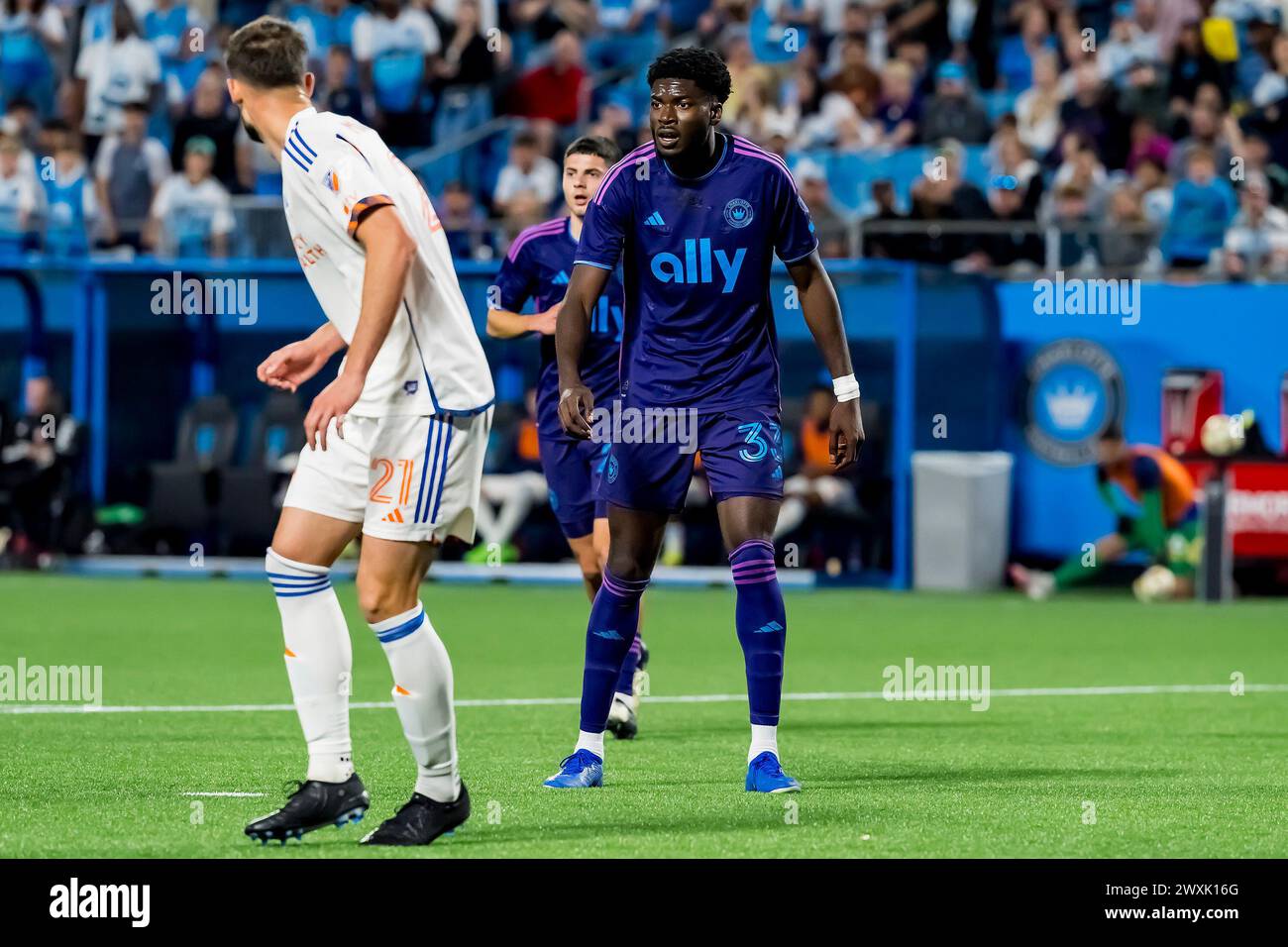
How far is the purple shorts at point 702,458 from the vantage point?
26.9 ft

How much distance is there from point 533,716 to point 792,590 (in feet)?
35.6

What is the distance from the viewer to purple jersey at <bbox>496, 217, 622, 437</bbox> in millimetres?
10688

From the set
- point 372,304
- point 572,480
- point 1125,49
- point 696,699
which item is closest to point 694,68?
point 372,304

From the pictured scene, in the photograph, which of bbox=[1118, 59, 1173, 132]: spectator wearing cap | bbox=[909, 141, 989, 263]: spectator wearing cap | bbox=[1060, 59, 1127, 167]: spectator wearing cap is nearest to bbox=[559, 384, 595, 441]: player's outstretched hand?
bbox=[909, 141, 989, 263]: spectator wearing cap

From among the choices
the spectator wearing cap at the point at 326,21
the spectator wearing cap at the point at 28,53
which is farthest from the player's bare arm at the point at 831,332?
the spectator wearing cap at the point at 28,53

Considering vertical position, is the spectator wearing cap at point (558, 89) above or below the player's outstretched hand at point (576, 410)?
above

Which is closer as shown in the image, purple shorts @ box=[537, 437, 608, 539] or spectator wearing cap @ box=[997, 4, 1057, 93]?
purple shorts @ box=[537, 437, 608, 539]

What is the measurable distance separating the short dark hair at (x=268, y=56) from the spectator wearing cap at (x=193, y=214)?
649 inches

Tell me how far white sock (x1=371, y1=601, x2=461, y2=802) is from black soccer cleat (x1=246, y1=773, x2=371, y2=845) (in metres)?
0.22

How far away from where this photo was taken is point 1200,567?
68.2ft

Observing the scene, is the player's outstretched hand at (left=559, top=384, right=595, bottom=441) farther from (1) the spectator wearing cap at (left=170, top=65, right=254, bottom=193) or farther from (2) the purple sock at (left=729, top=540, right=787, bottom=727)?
(1) the spectator wearing cap at (left=170, top=65, right=254, bottom=193)

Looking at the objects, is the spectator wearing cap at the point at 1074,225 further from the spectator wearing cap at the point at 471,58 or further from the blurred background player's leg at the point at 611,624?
the blurred background player's leg at the point at 611,624

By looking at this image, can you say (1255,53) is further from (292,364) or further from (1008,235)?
(292,364)

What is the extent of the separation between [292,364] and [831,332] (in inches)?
80.1
